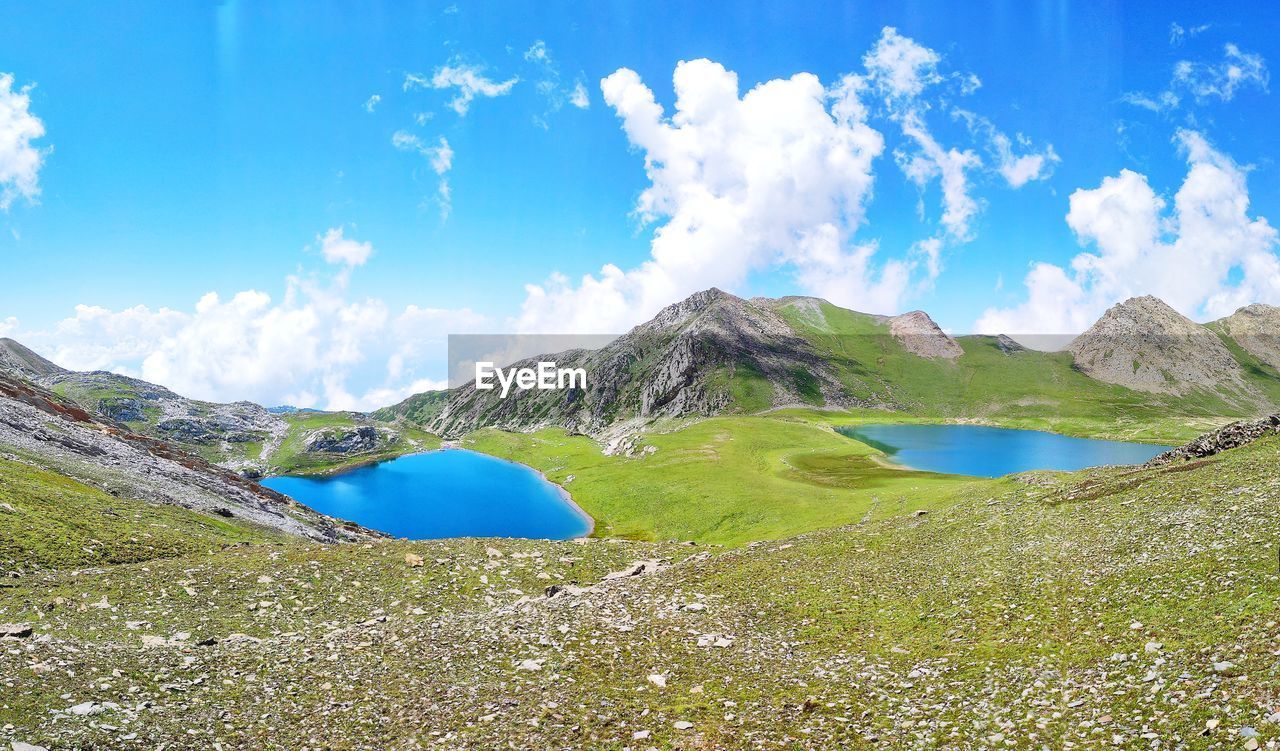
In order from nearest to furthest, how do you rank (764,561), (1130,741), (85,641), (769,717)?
(1130,741) < (769,717) < (85,641) < (764,561)

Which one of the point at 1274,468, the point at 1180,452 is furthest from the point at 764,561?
the point at 1180,452

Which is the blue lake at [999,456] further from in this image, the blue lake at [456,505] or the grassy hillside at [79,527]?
the grassy hillside at [79,527]

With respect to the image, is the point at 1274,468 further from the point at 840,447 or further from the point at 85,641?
the point at 840,447

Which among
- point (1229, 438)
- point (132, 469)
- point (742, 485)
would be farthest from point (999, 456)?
point (132, 469)

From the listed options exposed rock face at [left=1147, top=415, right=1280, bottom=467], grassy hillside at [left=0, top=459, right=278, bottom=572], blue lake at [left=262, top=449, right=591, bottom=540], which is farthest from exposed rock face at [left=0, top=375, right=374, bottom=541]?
exposed rock face at [left=1147, top=415, right=1280, bottom=467]

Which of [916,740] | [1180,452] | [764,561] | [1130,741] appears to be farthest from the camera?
[1180,452]
